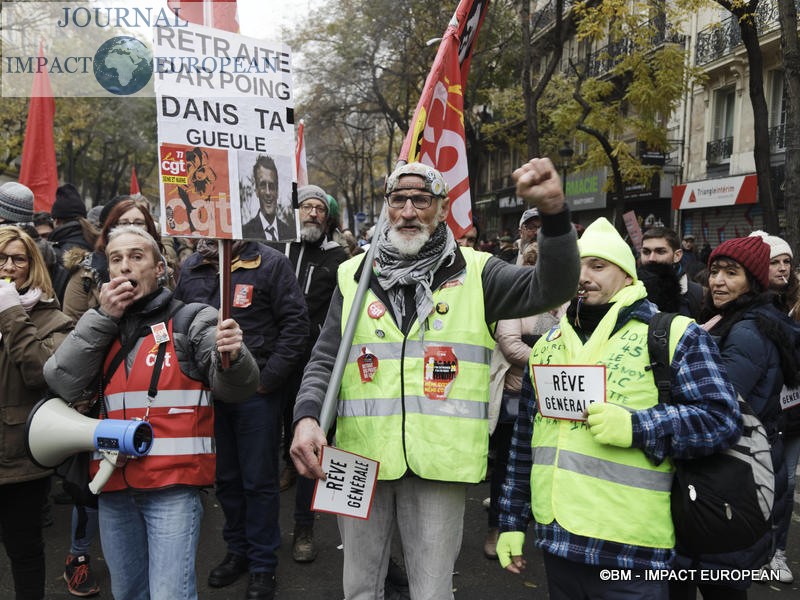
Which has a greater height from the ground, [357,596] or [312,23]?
[312,23]

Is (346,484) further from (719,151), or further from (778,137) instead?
(719,151)

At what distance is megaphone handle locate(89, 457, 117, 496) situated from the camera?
8.20 ft

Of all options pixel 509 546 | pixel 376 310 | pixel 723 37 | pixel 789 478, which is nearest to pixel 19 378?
pixel 376 310

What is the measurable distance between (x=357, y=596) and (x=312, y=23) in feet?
71.6

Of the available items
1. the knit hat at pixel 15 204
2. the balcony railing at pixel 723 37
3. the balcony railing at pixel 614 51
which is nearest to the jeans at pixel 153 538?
the knit hat at pixel 15 204

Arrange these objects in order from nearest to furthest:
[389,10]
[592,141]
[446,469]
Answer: [446,469], [389,10], [592,141]

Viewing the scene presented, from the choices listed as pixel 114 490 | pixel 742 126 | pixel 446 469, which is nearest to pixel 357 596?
pixel 446 469

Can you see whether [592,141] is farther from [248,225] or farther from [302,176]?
[248,225]

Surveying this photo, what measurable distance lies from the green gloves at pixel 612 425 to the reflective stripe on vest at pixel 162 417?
1543 mm

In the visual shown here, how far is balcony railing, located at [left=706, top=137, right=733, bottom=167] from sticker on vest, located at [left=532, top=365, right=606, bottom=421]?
70.0 feet

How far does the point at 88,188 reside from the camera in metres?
39.5

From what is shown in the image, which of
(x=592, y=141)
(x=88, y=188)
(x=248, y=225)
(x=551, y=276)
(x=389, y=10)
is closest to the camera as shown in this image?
(x=551, y=276)

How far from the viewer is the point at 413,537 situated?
2.47 meters

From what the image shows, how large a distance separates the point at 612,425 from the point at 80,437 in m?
1.96
